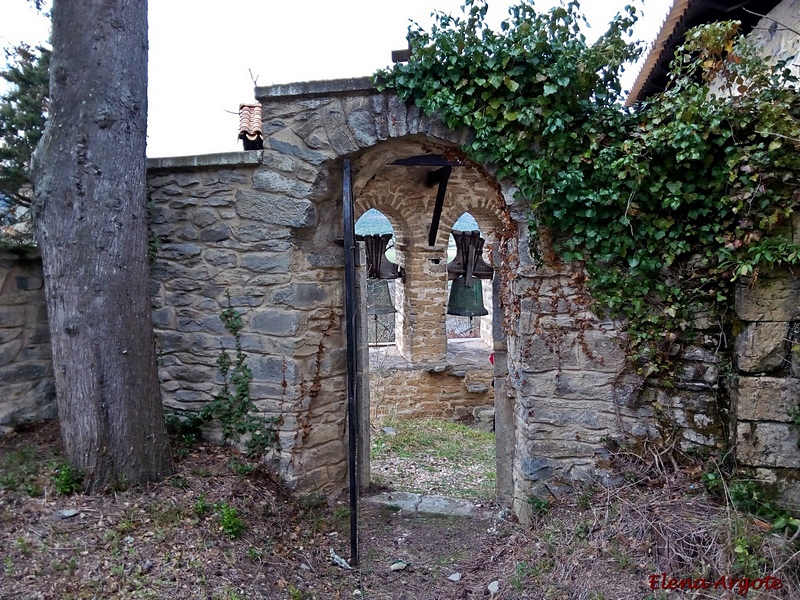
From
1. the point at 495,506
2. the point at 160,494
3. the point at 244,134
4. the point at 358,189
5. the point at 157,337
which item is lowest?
the point at 495,506

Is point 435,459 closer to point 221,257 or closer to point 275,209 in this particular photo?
point 221,257

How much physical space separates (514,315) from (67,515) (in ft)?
9.42

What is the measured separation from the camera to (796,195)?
288 centimetres

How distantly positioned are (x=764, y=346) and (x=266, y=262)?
3.08 m

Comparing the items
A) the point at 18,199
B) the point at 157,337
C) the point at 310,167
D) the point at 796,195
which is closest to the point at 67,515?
the point at 157,337

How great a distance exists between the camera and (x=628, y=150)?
122 inches

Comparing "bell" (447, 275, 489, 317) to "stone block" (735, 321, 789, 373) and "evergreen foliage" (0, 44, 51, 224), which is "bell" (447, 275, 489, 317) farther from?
"evergreen foliage" (0, 44, 51, 224)

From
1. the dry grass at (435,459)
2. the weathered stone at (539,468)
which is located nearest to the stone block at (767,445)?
the weathered stone at (539,468)

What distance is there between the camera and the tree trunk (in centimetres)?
309

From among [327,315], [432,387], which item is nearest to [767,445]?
[327,315]

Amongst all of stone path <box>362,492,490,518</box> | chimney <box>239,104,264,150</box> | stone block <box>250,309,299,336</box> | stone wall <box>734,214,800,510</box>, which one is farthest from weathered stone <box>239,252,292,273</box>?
stone wall <box>734,214,800,510</box>

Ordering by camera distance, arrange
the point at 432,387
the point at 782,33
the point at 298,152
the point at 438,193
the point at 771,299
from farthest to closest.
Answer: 1. the point at 432,387
2. the point at 438,193
3. the point at 782,33
4. the point at 298,152
5. the point at 771,299

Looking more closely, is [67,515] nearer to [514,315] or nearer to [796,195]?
[514,315]

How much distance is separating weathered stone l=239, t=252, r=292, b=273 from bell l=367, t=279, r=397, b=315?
4.75 m
